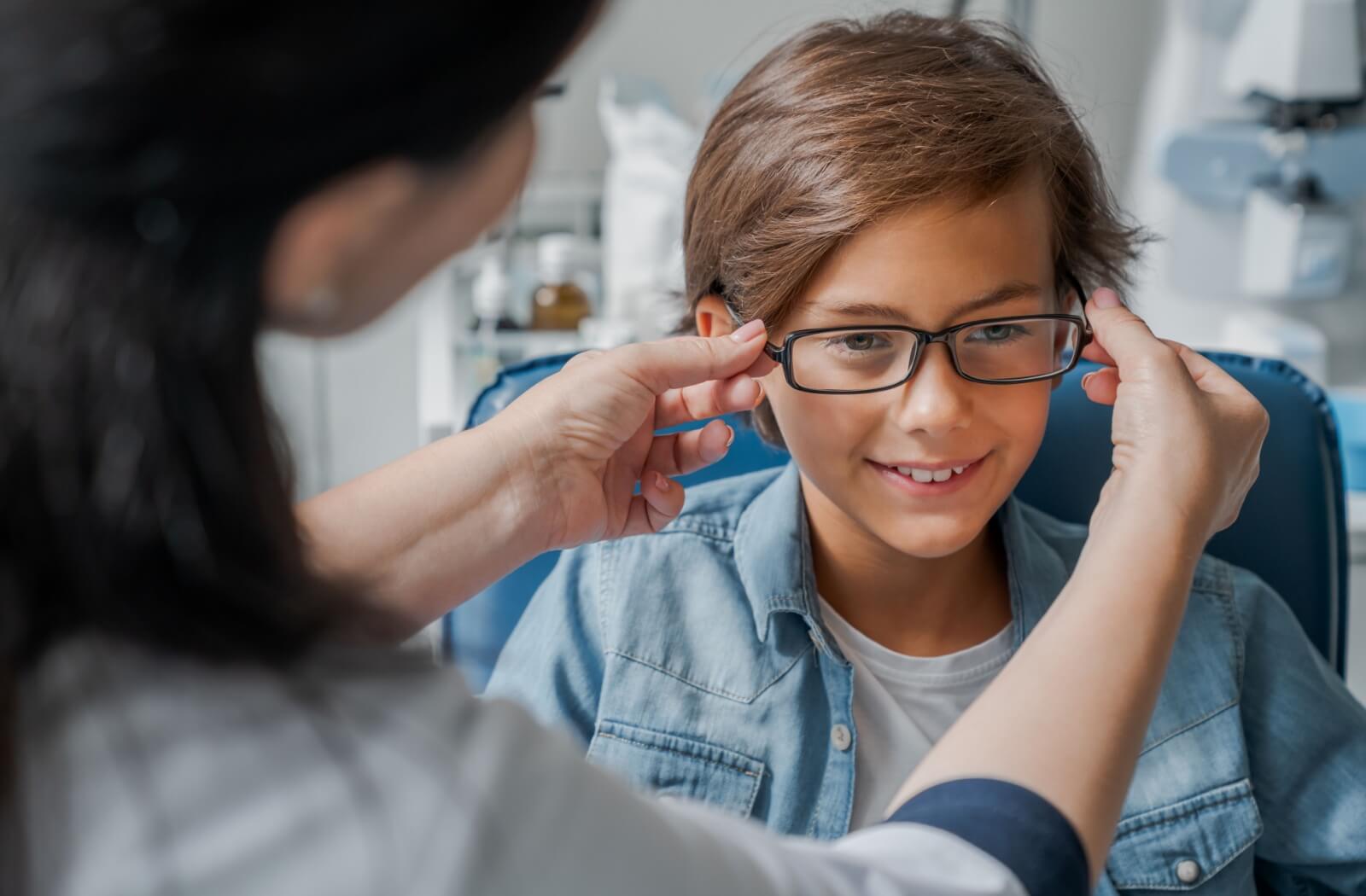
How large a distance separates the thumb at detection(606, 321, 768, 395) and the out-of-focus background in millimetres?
680

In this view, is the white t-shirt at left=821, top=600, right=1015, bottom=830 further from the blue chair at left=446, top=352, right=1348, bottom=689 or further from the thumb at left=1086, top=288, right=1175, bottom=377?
the thumb at left=1086, top=288, right=1175, bottom=377

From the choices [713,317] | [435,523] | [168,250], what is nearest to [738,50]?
[713,317]

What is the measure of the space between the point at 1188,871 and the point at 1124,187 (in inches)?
57.2

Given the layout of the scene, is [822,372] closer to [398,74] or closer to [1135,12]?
[398,74]

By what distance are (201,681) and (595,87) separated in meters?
2.10

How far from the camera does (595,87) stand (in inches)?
92.3

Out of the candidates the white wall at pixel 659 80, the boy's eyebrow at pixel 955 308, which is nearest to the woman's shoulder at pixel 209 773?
the boy's eyebrow at pixel 955 308

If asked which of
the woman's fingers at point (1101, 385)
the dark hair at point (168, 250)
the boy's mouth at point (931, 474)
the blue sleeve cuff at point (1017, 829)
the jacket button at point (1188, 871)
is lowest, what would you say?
the jacket button at point (1188, 871)

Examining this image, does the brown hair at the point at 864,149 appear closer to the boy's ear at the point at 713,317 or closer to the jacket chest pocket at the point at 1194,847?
the boy's ear at the point at 713,317

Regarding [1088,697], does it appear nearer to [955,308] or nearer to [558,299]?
[955,308]

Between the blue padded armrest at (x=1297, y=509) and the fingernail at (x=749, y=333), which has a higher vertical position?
the fingernail at (x=749, y=333)

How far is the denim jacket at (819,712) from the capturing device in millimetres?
929

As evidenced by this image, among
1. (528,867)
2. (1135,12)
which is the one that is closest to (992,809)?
(528,867)

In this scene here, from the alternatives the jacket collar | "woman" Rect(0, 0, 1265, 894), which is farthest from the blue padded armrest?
"woman" Rect(0, 0, 1265, 894)
